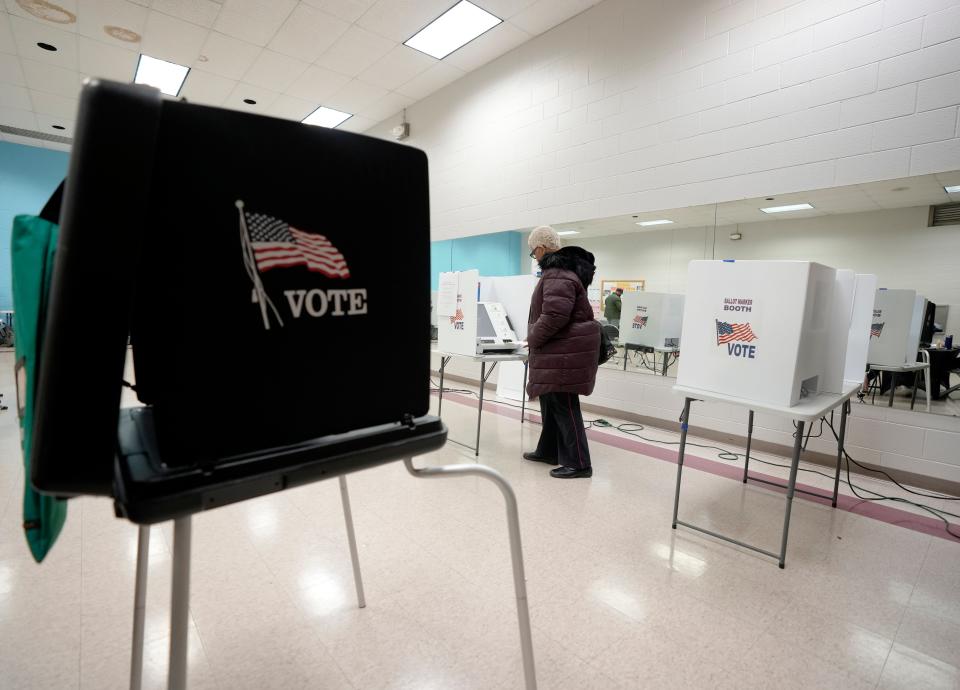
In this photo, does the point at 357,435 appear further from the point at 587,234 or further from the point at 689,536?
the point at 587,234

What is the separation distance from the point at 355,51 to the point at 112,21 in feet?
6.87

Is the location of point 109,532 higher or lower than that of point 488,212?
lower

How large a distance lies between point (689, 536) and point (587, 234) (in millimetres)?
2865

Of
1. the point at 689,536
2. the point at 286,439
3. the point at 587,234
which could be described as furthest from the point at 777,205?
the point at 286,439

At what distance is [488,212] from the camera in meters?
5.18

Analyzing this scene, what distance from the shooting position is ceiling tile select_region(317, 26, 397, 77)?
4465 mm

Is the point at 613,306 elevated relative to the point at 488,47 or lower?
lower

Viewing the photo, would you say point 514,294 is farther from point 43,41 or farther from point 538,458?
point 43,41

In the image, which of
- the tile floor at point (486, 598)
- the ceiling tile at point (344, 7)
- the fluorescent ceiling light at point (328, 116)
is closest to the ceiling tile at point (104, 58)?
the fluorescent ceiling light at point (328, 116)

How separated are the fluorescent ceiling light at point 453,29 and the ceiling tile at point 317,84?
1132 millimetres

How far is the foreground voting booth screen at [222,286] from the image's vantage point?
17.7 inches

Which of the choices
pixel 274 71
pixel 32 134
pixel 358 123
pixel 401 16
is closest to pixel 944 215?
pixel 401 16

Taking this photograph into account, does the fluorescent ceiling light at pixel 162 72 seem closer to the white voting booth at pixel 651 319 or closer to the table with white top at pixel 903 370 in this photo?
the white voting booth at pixel 651 319

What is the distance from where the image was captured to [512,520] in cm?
83
